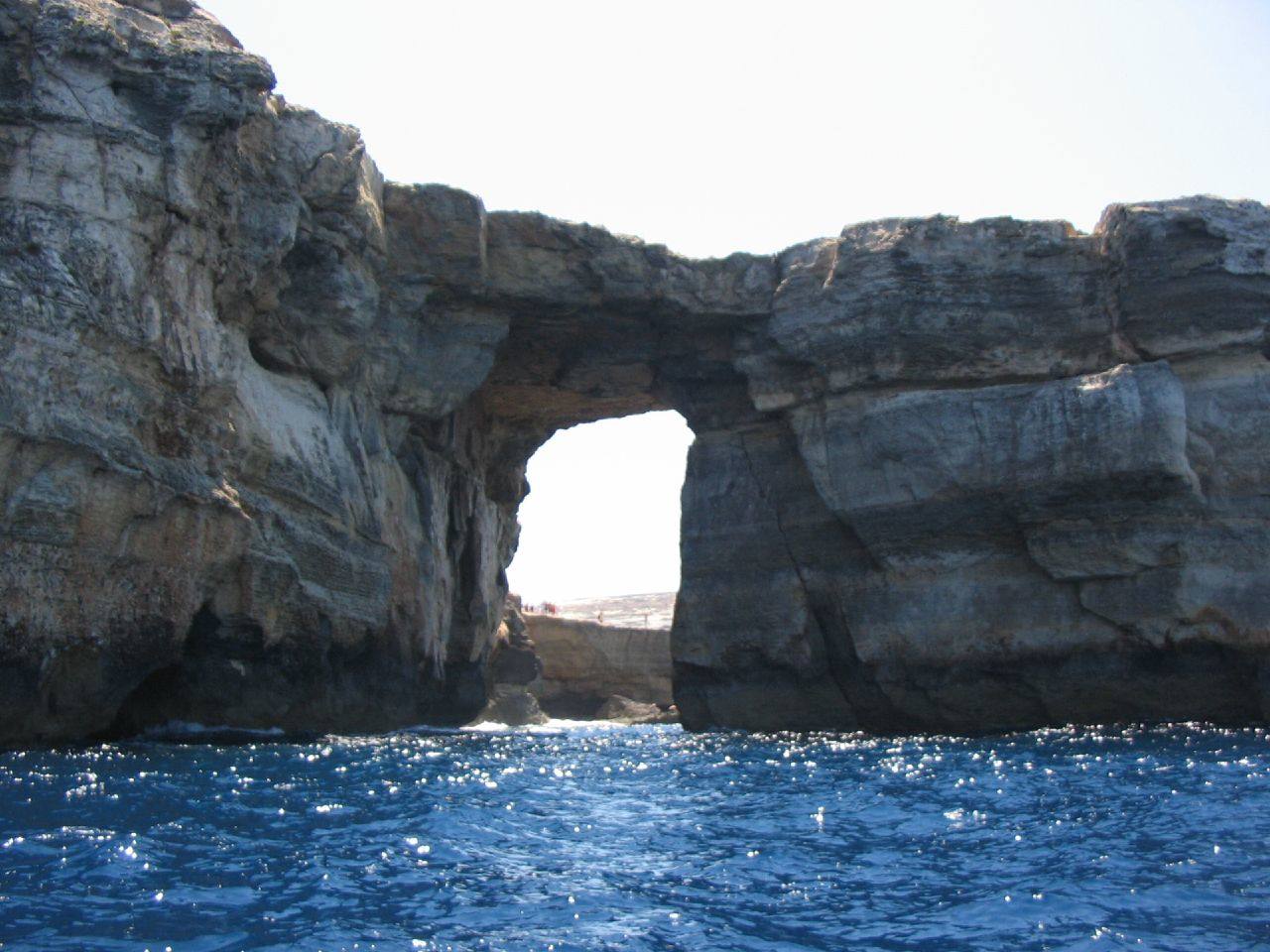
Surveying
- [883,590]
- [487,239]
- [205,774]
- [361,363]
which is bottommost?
[205,774]

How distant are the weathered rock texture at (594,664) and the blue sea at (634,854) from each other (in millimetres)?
24786

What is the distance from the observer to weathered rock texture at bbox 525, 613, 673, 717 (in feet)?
139

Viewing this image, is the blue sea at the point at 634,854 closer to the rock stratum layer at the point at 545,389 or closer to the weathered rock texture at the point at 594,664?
the rock stratum layer at the point at 545,389

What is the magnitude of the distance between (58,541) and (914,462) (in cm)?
1461

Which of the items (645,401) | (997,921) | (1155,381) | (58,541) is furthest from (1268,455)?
(58,541)

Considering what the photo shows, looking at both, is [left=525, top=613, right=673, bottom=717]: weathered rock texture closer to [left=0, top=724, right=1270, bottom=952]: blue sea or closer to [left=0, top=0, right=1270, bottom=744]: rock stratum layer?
[left=0, top=0, right=1270, bottom=744]: rock stratum layer

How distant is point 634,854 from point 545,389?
64.0ft

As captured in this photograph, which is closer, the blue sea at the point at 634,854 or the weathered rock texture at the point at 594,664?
the blue sea at the point at 634,854

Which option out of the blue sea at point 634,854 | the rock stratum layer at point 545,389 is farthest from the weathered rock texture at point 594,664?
the blue sea at point 634,854

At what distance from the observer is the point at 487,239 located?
25188 mm

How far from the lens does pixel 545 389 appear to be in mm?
29578

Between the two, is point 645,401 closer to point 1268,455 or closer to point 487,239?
point 487,239

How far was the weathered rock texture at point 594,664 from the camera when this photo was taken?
42312 mm

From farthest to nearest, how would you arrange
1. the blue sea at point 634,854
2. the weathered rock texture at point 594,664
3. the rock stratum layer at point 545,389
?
the weathered rock texture at point 594,664, the rock stratum layer at point 545,389, the blue sea at point 634,854
